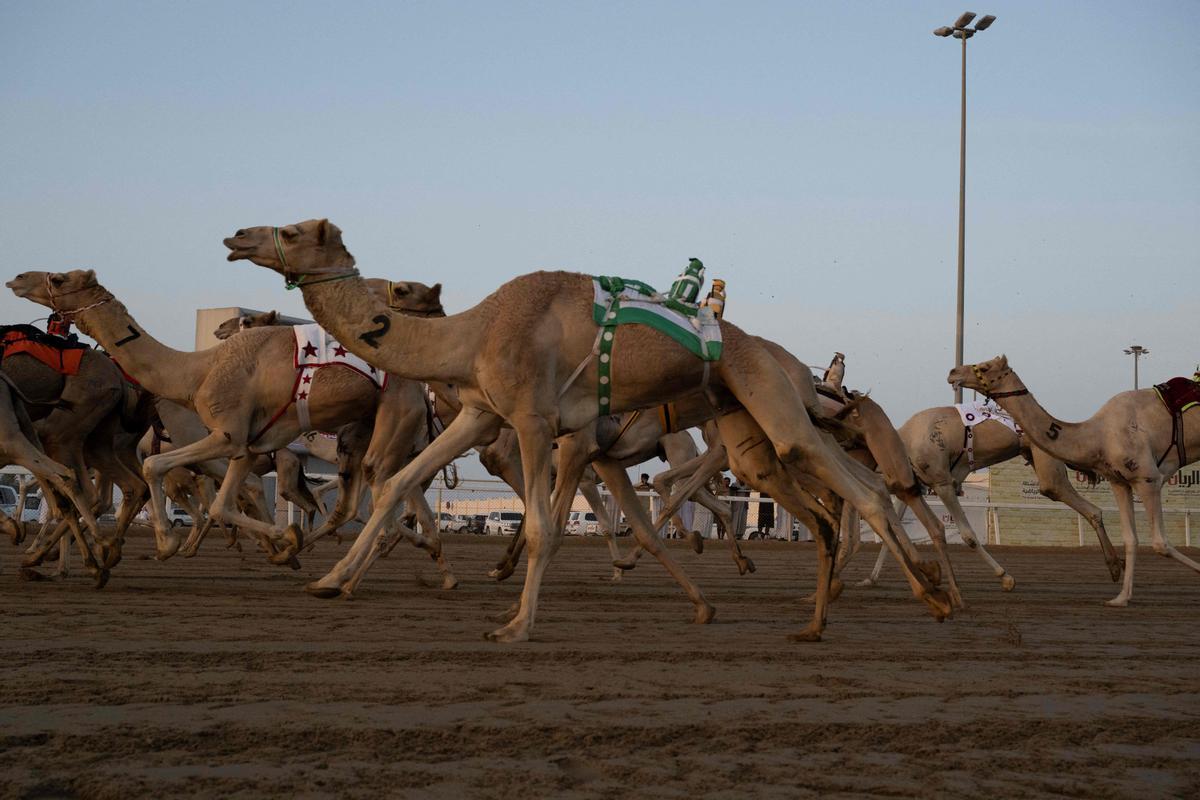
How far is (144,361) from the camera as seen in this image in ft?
40.1

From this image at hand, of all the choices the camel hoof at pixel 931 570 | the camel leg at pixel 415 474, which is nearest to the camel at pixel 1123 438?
the camel hoof at pixel 931 570

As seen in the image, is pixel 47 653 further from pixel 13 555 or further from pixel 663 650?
pixel 13 555

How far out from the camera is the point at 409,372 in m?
9.09

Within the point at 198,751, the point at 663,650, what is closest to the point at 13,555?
the point at 663,650

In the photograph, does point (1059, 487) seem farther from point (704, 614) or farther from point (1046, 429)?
point (704, 614)

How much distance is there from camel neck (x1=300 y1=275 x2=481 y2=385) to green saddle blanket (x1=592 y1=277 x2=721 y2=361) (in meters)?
0.84

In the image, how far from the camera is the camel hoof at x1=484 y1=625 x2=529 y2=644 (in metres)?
7.99

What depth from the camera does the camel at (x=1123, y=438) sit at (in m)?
14.0

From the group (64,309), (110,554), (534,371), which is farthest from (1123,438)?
(64,309)

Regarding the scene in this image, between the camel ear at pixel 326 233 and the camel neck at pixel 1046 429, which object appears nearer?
the camel ear at pixel 326 233

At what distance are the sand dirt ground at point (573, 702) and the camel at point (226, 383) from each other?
1.27m

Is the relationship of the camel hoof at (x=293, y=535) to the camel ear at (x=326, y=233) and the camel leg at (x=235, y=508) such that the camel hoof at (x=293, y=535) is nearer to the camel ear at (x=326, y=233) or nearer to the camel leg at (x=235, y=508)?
the camel leg at (x=235, y=508)

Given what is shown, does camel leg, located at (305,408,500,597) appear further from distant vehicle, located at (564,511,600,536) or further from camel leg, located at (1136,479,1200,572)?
distant vehicle, located at (564,511,600,536)

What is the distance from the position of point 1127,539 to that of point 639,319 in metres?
7.35
